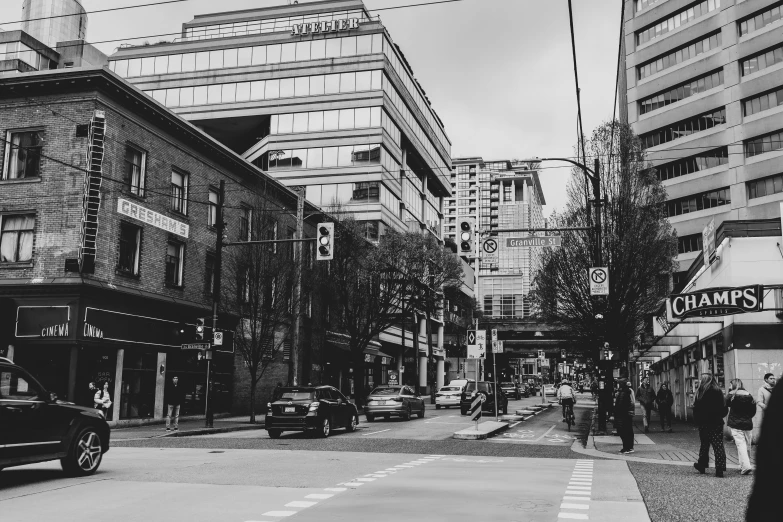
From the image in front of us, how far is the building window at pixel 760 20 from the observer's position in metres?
54.2

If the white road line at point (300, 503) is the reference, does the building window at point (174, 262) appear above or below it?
above

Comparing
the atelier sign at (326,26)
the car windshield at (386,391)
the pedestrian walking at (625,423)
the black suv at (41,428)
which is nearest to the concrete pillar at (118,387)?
the car windshield at (386,391)

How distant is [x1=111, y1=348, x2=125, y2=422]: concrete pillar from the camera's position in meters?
25.5

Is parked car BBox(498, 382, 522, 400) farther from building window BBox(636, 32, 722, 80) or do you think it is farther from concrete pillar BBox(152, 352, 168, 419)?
concrete pillar BBox(152, 352, 168, 419)

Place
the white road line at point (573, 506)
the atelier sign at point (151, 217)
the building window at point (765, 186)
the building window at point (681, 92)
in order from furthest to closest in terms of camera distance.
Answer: the building window at point (681, 92)
the building window at point (765, 186)
the atelier sign at point (151, 217)
the white road line at point (573, 506)

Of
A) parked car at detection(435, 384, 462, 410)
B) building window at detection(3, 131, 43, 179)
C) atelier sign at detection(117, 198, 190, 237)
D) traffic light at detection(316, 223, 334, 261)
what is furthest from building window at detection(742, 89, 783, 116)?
building window at detection(3, 131, 43, 179)

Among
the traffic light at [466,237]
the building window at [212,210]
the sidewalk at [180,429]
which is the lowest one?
the sidewalk at [180,429]

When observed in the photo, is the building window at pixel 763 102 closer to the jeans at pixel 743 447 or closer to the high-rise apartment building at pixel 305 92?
the high-rise apartment building at pixel 305 92

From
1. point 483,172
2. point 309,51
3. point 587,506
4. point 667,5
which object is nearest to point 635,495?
point 587,506

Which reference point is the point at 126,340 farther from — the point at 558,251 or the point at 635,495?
the point at 635,495

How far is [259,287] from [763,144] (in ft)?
138

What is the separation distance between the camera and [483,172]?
188m

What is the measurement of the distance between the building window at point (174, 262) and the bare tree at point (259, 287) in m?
2.12

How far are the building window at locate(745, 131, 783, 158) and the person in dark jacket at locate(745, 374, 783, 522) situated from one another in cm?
5845
